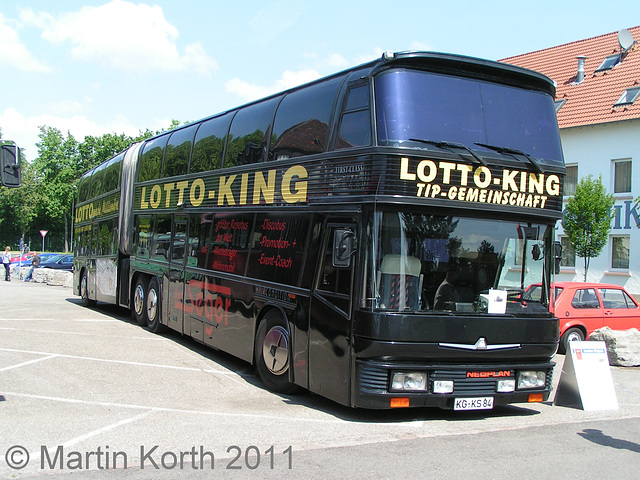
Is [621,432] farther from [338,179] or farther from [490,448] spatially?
[338,179]

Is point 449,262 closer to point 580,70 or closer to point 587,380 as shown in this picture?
point 587,380

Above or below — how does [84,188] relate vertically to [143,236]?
above

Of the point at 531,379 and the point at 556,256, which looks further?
the point at 556,256

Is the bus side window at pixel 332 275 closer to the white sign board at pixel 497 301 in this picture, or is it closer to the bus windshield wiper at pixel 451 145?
the bus windshield wiper at pixel 451 145

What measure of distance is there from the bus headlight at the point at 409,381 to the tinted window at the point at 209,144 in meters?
5.75

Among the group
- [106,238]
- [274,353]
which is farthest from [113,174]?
[274,353]

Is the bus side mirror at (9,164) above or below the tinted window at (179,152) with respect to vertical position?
below

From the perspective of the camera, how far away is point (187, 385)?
9.42 meters

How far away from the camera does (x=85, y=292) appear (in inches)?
828

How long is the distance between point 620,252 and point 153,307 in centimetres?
2155

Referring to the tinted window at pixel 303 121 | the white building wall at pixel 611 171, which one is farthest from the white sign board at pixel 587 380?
the white building wall at pixel 611 171

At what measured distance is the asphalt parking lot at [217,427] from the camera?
5773 mm

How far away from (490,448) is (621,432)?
196cm

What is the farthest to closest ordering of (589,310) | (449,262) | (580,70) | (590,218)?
(580,70)
(590,218)
(589,310)
(449,262)
